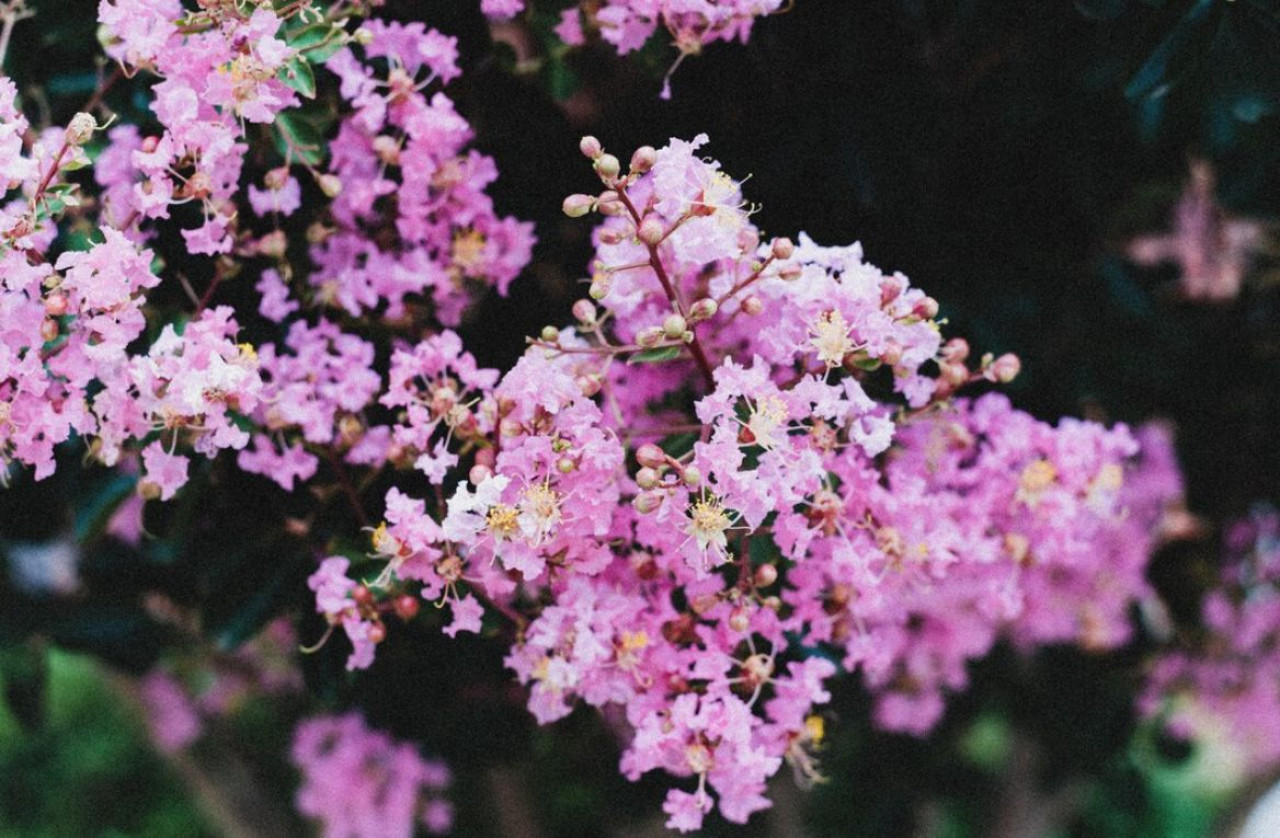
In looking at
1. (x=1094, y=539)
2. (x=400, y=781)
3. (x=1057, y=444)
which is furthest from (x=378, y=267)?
(x=1094, y=539)

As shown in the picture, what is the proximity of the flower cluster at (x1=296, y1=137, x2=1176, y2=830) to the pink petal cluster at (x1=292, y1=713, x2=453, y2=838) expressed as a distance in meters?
0.91

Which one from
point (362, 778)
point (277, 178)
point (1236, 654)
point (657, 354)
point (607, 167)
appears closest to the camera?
point (607, 167)

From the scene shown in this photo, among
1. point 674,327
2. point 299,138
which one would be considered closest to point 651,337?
point 674,327

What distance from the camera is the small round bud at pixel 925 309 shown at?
1.24 metres

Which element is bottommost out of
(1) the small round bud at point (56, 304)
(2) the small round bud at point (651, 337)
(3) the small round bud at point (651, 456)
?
(1) the small round bud at point (56, 304)

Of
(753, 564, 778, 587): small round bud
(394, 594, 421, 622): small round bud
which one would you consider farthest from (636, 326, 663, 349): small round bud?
(394, 594, 421, 622): small round bud

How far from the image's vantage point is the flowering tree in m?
1.19

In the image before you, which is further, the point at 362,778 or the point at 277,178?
the point at 362,778

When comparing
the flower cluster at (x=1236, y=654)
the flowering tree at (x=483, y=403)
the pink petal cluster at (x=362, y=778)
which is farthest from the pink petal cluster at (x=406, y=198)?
the flower cluster at (x=1236, y=654)

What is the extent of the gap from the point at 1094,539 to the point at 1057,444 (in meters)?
0.69

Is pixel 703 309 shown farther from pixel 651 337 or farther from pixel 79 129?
pixel 79 129

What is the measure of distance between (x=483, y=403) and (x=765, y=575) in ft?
1.05

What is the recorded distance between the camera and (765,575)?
1262mm

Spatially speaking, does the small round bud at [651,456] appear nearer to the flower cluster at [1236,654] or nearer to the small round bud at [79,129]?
the small round bud at [79,129]
